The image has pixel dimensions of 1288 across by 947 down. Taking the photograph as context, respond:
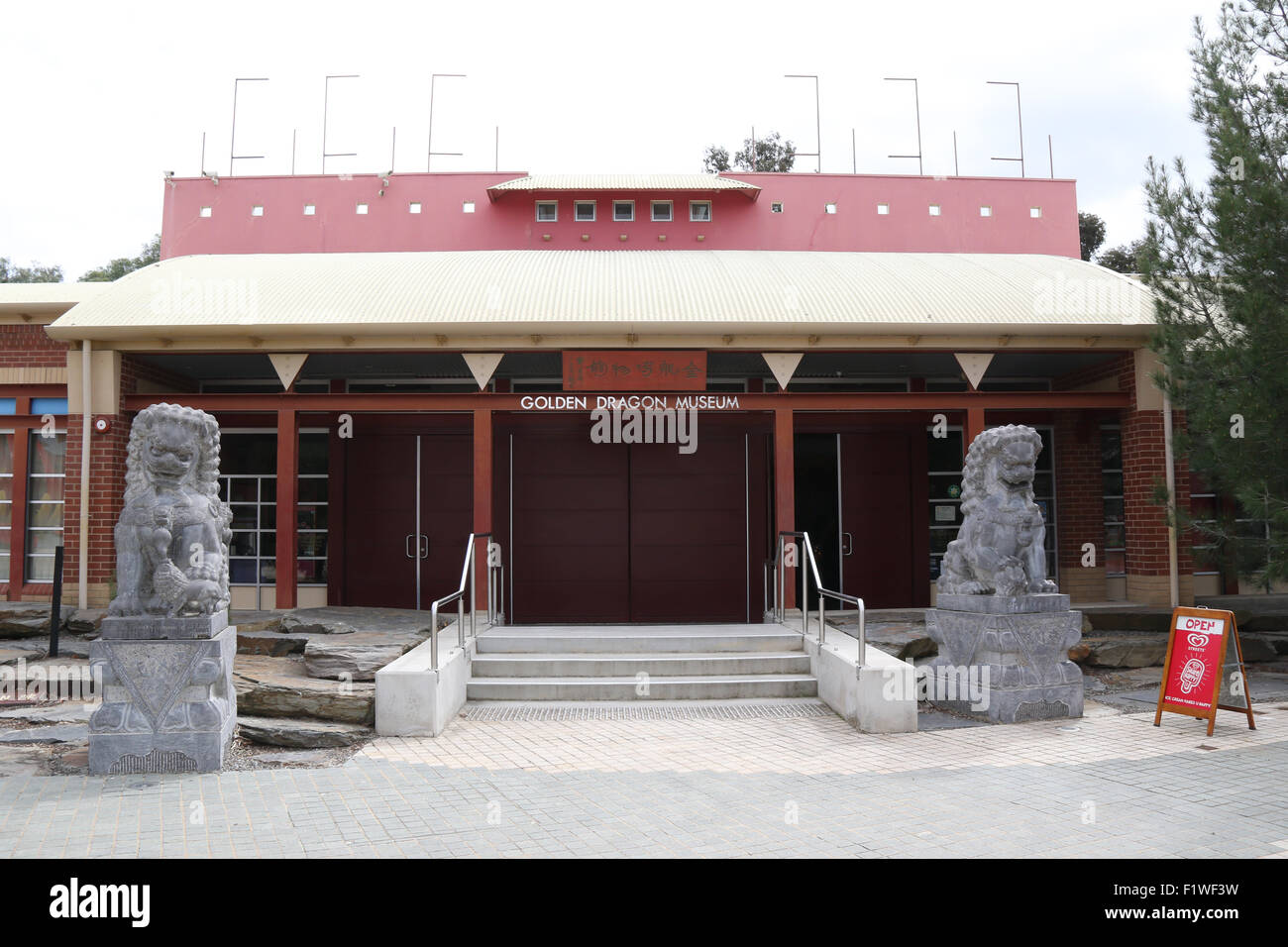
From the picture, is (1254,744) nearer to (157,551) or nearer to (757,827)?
(757,827)

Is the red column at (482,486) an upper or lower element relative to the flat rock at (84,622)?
upper

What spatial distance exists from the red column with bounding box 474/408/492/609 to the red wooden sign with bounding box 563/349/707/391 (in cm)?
97

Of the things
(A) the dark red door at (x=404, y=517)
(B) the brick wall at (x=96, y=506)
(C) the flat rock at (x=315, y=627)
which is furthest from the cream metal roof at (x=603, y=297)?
(C) the flat rock at (x=315, y=627)

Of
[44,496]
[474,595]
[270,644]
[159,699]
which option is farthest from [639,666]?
[44,496]

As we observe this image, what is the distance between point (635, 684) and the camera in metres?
7.61

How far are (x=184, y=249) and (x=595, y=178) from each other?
27.1 ft

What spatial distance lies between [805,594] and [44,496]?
375 inches

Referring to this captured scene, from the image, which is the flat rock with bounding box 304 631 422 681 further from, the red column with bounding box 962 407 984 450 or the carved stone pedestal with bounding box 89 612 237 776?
the red column with bounding box 962 407 984 450

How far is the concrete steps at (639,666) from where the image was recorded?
7.61 m

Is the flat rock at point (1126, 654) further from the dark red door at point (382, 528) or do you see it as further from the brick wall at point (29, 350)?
the brick wall at point (29, 350)

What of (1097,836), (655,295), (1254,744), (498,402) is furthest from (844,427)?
(1097,836)

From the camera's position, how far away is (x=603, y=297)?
1041 cm

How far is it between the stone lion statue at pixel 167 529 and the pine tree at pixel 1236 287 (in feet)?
28.1

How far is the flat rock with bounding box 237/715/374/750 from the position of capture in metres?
6.18
